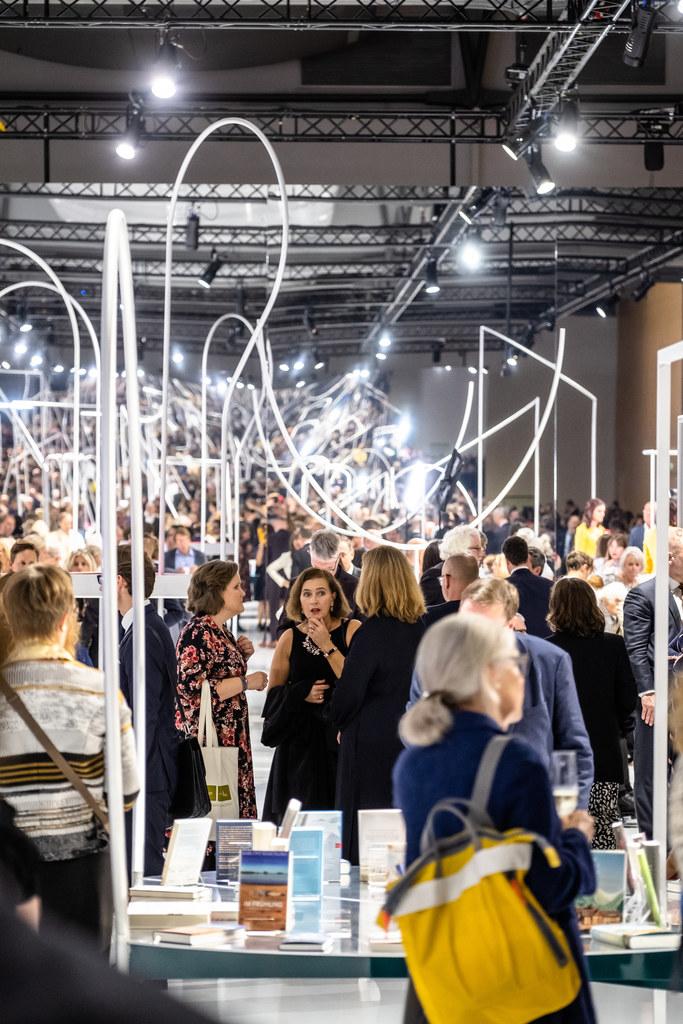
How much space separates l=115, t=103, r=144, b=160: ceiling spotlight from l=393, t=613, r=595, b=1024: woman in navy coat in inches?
419

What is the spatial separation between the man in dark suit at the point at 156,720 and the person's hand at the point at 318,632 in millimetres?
616

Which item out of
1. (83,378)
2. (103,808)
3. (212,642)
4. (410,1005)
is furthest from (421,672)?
(83,378)

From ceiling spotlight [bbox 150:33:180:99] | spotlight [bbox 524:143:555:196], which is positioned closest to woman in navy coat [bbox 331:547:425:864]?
ceiling spotlight [bbox 150:33:180:99]

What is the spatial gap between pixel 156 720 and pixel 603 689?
184cm

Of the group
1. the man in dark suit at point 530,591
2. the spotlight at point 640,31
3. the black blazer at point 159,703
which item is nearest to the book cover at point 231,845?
the black blazer at point 159,703

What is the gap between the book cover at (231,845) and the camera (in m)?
3.85

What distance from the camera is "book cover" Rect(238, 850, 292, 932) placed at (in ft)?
11.3

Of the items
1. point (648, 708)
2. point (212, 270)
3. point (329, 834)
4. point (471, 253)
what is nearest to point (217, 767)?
point (329, 834)

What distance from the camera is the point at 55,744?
303 centimetres

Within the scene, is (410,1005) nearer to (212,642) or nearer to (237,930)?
(237,930)

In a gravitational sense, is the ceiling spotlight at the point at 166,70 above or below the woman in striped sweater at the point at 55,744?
above

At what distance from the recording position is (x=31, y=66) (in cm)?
1405

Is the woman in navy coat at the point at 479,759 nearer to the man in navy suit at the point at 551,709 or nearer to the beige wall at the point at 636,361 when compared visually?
the man in navy suit at the point at 551,709

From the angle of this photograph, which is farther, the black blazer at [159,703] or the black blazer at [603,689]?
the black blazer at [603,689]
